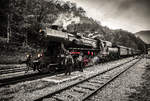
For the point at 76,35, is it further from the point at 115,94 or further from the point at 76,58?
the point at 115,94

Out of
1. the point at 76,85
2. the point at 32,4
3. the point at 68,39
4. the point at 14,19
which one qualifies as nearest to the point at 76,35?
the point at 68,39

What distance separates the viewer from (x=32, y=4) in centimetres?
2212

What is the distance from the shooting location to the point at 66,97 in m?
4.24

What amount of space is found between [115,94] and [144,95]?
1.09m

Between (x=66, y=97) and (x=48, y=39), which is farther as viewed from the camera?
(x=48, y=39)

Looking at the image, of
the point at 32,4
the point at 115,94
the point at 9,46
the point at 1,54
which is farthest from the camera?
the point at 32,4

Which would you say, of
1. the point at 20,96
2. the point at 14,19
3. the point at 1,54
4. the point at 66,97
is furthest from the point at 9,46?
the point at 66,97

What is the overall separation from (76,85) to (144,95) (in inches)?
116

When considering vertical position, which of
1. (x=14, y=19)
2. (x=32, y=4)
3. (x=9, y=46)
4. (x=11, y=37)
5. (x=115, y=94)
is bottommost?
(x=115, y=94)

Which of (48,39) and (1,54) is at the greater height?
(48,39)

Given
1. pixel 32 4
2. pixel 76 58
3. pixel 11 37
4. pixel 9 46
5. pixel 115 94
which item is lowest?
pixel 115 94

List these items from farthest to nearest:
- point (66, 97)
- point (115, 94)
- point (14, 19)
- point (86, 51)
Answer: point (14, 19) < point (86, 51) < point (115, 94) < point (66, 97)

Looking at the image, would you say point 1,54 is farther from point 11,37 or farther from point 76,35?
point 76,35

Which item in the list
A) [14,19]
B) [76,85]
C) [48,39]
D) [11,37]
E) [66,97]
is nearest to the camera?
[66,97]
